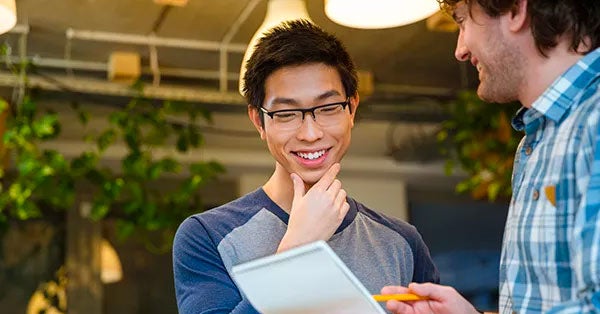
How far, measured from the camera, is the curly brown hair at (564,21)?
1378mm

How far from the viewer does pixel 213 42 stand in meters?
4.66

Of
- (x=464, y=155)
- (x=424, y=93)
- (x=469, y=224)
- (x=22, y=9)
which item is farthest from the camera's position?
(x=469, y=224)

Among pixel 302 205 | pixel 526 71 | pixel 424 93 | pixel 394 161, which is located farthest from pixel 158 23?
pixel 526 71

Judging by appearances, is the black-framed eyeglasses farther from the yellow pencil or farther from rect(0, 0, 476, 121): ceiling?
rect(0, 0, 476, 121): ceiling

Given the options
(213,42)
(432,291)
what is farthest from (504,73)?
(213,42)

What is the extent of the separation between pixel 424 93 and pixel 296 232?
13.3 feet

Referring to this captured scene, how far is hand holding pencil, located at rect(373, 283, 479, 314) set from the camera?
4.80 ft

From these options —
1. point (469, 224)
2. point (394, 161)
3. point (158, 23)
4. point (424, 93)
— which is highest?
point (158, 23)

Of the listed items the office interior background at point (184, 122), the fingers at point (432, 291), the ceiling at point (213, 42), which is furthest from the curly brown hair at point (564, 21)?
the ceiling at point (213, 42)

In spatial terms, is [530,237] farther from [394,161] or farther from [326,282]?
[394,161]

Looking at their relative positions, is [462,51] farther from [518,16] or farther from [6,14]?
[6,14]

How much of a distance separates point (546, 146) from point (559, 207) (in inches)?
4.5

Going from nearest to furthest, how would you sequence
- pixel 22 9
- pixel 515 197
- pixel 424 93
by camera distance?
1. pixel 515 197
2. pixel 22 9
3. pixel 424 93

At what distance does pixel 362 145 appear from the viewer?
6.15 meters
